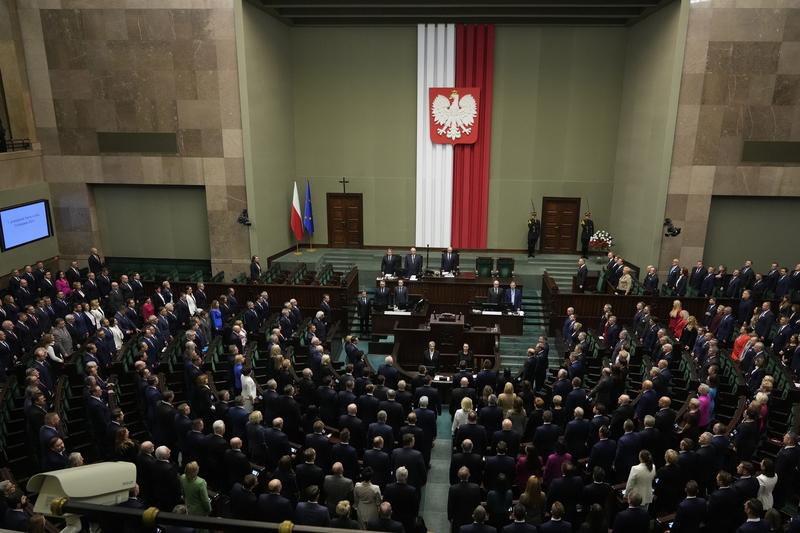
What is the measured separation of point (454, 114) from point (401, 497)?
1547 centimetres

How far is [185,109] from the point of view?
17.5m

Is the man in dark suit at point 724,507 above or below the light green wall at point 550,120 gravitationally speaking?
below

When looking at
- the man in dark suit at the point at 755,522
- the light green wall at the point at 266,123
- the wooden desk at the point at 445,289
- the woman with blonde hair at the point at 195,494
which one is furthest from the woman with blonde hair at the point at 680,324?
the light green wall at the point at 266,123

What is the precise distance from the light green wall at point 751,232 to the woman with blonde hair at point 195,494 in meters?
15.9

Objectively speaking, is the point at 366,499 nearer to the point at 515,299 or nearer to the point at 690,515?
the point at 690,515

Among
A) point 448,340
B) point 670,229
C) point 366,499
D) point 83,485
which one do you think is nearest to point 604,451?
point 366,499

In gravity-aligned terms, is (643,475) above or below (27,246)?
below

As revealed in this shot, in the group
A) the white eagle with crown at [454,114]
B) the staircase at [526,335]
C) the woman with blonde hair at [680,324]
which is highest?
the white eagle with crown at [454,114]

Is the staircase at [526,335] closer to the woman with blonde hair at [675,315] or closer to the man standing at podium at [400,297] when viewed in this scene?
the man standing at podium at [400,297]

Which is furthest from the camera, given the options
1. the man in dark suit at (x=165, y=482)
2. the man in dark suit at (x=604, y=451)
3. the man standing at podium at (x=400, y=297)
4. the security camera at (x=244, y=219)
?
the security camera at (x=244, y=219)

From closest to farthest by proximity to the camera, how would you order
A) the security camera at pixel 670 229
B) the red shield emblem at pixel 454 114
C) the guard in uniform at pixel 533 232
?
1. the security camera at pixel 670 229
2. the red shield emblem at pixel 454 114
3. the guard in uniform at pixel 533 232


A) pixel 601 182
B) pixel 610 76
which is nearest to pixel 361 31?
pixel 610 76

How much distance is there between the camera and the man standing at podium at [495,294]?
48.7 ft

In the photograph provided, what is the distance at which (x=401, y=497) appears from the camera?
21.0ft
